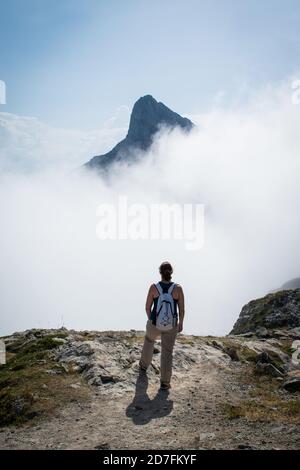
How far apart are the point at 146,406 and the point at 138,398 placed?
1.03m

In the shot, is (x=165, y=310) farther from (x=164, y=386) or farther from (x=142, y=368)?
(x=142, y=368)

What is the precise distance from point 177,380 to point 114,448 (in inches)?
311

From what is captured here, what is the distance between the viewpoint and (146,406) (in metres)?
15.3

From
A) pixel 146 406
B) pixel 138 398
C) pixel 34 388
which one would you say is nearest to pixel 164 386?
pixel 138 398

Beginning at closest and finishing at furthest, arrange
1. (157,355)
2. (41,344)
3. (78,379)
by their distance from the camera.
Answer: (78,379) < (157,355) < (41,344)

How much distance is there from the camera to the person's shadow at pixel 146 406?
14242 mm

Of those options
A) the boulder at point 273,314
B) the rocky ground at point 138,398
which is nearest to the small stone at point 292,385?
the rocky ground at point 138,398

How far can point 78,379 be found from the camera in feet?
62.1

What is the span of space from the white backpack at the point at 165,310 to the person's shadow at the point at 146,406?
280cm

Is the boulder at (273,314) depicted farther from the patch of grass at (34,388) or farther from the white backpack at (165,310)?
the white backpack at (165,310)

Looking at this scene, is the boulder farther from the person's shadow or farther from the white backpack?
the white backpack

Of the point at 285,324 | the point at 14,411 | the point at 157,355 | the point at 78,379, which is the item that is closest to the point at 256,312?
the point at 285,324

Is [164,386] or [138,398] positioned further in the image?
[164,386]
